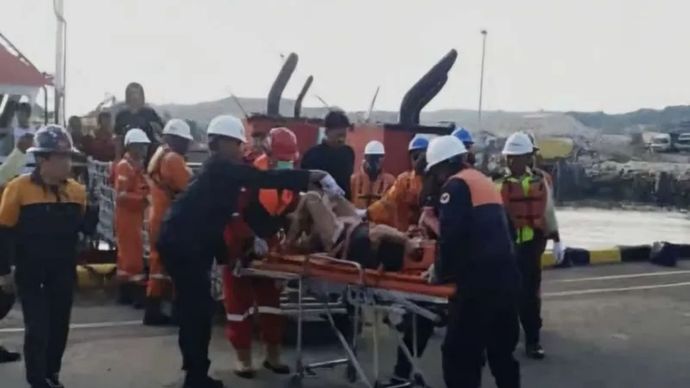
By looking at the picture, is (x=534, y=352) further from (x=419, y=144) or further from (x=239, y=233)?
(x=239, y=233)

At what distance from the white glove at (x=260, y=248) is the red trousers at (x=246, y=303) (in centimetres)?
35

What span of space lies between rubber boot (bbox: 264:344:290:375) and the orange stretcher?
83 cm

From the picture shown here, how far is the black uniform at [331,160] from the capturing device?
9.28m

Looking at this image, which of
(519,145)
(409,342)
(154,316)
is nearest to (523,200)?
(519,145)

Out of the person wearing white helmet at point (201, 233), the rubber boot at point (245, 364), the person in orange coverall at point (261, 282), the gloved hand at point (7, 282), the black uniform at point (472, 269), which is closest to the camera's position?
the black uniform at point (472, 269)

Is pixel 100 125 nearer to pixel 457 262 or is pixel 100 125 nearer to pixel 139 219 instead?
pixel 139 219

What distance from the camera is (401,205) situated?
8773mm

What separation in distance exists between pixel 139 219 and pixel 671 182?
26432 mm

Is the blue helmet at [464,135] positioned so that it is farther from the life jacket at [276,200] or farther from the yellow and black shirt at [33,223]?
the yellow and black shirt at [33,223]

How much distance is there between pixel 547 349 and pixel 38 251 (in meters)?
4.47

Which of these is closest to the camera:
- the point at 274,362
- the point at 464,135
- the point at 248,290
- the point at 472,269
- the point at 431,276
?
the point at 472,269

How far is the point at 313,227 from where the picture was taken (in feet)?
24.1

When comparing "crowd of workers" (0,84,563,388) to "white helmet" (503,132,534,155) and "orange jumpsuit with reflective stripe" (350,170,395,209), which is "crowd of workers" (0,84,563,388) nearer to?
"white helmet" (503,132,534,155)

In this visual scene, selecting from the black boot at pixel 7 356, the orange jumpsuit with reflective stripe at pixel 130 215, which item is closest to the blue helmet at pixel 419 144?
the orange jumpsuit with reflective stripe at pixel 130 215
